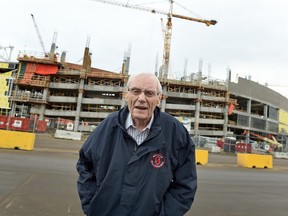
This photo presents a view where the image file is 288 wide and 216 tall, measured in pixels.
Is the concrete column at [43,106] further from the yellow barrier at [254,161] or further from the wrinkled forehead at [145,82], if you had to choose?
the wrinkled forehead at [145,82]

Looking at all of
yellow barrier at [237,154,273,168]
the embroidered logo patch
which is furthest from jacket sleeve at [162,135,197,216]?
yellow barrier at [237,154,273,168]

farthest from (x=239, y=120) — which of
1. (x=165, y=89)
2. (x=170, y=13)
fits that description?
(x=170, y=13)

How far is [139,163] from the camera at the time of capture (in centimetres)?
189

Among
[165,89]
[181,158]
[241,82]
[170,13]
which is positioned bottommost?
[181,158]

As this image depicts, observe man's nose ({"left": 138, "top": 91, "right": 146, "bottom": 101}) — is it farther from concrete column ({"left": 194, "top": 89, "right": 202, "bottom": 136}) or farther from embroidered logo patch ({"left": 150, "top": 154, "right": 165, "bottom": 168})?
concrete column ({"left": 194, "top": 89, "right": 202, "bottom": 136})

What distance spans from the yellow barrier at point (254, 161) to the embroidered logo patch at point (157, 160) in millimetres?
15360

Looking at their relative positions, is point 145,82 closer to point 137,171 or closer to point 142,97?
point 142,97

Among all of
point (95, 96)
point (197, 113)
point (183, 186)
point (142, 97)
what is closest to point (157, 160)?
point (183, 186)

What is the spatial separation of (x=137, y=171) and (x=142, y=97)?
59 cm

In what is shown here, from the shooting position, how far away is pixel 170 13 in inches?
2948

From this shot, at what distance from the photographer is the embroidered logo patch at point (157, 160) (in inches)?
75.3

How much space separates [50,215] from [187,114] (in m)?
52.7

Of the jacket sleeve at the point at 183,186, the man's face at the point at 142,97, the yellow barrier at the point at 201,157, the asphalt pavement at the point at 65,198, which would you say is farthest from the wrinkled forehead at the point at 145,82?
the yellow barrier at the point at 201,157

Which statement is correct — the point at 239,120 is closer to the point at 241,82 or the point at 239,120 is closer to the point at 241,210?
the point at 241,82
